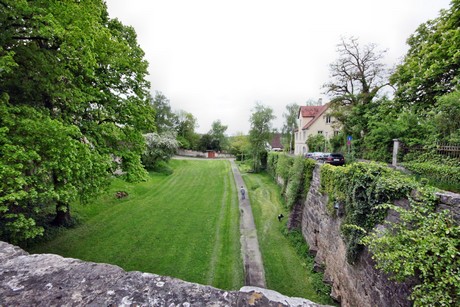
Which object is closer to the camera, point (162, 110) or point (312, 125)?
point (312, 125)

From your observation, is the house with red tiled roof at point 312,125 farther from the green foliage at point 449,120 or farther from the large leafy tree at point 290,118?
the green foliage at point 449,120

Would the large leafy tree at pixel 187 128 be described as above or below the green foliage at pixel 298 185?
above

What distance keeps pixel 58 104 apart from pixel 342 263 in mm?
12032

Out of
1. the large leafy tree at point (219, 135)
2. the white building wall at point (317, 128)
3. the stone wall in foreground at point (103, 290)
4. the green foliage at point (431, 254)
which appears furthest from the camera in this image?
the large leafy tree at point (219, 135)

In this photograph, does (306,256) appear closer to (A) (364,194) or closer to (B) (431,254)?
(A) (364,194)

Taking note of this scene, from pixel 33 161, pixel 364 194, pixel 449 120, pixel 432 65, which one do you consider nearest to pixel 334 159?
pixel 432 65

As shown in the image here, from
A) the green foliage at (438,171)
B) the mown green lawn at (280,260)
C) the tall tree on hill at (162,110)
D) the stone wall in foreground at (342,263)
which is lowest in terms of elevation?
the mown green lawn at (280,260)

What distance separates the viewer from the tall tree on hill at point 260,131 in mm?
29406

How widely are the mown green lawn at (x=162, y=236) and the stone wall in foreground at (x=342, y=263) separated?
347cm

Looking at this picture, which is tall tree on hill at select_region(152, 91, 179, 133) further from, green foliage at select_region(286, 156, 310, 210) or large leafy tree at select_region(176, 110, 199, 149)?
green foliage at select_region(286, 156, 310, 210)

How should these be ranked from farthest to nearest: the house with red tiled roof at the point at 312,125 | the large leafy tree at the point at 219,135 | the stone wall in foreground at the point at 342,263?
the large leafy tree at the point at 219,135, the house with red tiled roof at the point at 312,125, the stone wall in foreground at the point at 342,263

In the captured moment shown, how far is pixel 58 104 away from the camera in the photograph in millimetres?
8172

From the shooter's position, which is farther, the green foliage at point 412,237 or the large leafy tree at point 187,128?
the large leafy tree at point 187,128

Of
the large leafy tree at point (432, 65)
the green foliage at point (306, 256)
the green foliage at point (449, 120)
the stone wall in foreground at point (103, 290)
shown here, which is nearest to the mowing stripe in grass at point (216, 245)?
the green foliage at point (306, 256)
